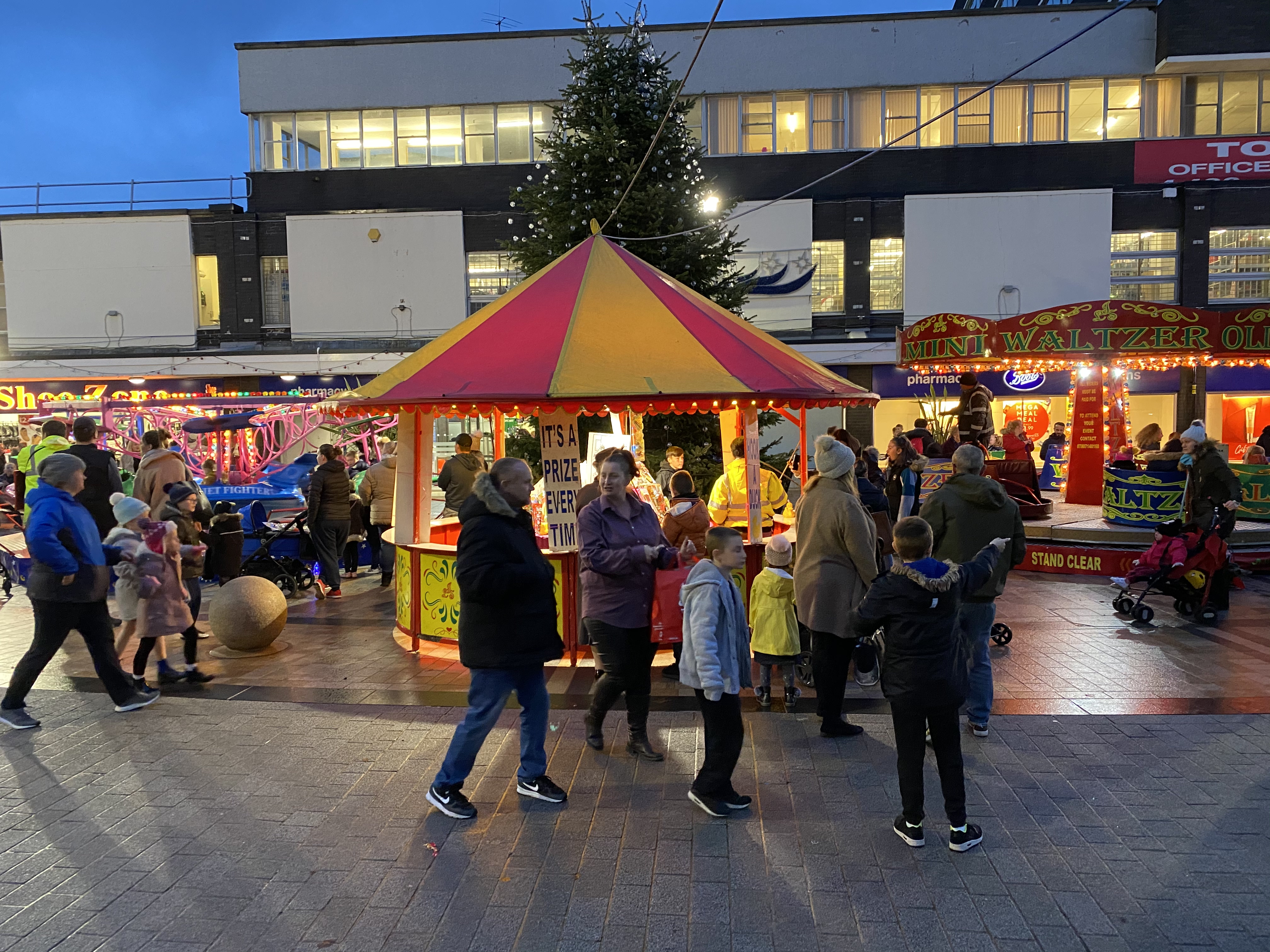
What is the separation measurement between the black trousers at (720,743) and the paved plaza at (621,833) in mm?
170

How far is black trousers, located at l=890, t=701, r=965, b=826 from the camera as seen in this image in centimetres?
418

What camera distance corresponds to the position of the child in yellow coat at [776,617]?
245 inches

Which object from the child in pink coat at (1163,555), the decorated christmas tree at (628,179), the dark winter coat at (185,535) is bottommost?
the child in pink coat at (1163,555)

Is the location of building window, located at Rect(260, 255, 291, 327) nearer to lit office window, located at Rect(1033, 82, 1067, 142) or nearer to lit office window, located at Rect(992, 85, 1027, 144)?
lit office window, located at Rect(992, 85, 1027, 144)

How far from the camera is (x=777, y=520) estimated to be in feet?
34.3

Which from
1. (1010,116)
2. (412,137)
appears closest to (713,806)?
(1010,116)

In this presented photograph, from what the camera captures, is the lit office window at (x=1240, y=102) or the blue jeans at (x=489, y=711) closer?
the blue jeans at (x=489, y=711)

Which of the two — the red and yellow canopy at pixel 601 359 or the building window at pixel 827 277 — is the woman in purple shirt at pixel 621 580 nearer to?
the red and yellow canopy at pixel 601 359

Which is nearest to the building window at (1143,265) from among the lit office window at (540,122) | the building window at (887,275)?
the building window at (887,275)

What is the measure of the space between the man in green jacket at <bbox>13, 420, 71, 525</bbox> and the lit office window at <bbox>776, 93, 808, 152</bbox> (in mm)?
21205

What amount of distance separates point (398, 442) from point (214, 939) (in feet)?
20.2

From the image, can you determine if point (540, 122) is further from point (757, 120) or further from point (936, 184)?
point (936, 184)

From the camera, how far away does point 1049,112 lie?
26.2 m

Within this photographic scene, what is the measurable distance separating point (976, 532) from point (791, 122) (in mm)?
23877
